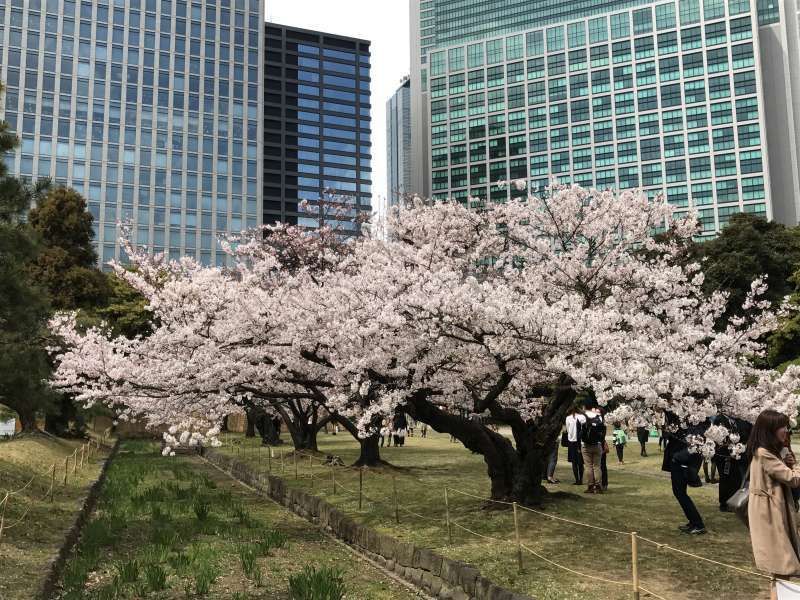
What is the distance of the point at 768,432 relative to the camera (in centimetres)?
524

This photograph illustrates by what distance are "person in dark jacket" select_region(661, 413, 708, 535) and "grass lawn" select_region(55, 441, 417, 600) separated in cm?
356

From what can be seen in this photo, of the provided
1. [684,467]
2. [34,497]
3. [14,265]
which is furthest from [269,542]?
[14,265]

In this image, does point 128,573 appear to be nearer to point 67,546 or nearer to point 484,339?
point 67,546

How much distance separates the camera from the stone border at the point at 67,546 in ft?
23.9

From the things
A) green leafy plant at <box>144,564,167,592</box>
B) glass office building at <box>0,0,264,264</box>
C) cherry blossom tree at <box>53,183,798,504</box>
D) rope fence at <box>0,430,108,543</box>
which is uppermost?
glass office building at <box>0,0,264,264</box>

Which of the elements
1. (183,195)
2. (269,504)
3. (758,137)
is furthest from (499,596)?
(758,137)

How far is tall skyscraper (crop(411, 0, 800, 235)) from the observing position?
307 ft

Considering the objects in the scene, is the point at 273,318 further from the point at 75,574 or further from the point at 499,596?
the point at 499,596

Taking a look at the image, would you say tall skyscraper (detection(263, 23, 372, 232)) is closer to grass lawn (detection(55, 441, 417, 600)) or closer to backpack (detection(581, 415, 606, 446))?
grass lawn (detection(55, 441, 417, 600))

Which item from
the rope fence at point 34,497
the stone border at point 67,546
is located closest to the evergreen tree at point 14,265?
the rope fence at point 34,497

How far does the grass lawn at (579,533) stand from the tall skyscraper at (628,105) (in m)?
87.8

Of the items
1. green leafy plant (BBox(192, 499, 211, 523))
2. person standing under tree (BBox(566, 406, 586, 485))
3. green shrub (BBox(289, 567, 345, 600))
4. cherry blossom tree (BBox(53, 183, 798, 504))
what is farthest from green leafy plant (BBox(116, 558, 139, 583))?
person standing under tree (BBox(566, 406, 586, 485))

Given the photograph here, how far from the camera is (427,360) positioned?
9.72 metres

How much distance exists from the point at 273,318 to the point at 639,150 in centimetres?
9863
